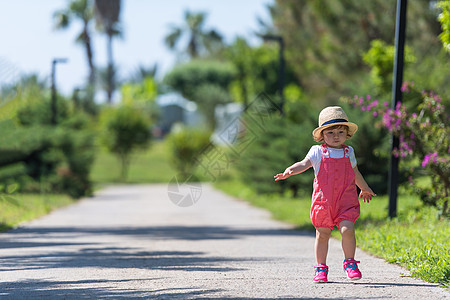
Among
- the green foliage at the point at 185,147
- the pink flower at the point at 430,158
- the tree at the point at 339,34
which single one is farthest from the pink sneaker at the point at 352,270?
the green foliage at the point at 185,147

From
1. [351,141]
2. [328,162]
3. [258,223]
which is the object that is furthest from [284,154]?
[328,162]

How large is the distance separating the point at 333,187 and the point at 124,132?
4534cm

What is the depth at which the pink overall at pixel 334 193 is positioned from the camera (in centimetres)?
675

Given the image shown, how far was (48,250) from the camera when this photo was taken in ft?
32.6

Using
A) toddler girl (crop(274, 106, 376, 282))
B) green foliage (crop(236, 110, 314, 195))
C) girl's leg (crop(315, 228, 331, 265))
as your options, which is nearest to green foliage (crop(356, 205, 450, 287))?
toddler girl (crop(274, 106, 376, 282))

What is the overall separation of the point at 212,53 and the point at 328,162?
89.2 meters

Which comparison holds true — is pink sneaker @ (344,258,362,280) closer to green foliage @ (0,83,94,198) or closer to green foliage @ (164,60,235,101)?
green foliage @ (0,83,94,198)

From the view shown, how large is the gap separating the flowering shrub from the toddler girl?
17.9ft

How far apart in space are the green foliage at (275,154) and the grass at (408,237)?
3.76 meters

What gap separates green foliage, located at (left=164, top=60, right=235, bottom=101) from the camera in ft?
278

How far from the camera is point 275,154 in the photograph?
22109 millimetres

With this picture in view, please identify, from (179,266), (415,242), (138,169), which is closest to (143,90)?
(138,169)

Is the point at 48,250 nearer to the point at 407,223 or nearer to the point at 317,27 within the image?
the point at 407,223

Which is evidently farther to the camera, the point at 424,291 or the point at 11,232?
the point at 11,232
